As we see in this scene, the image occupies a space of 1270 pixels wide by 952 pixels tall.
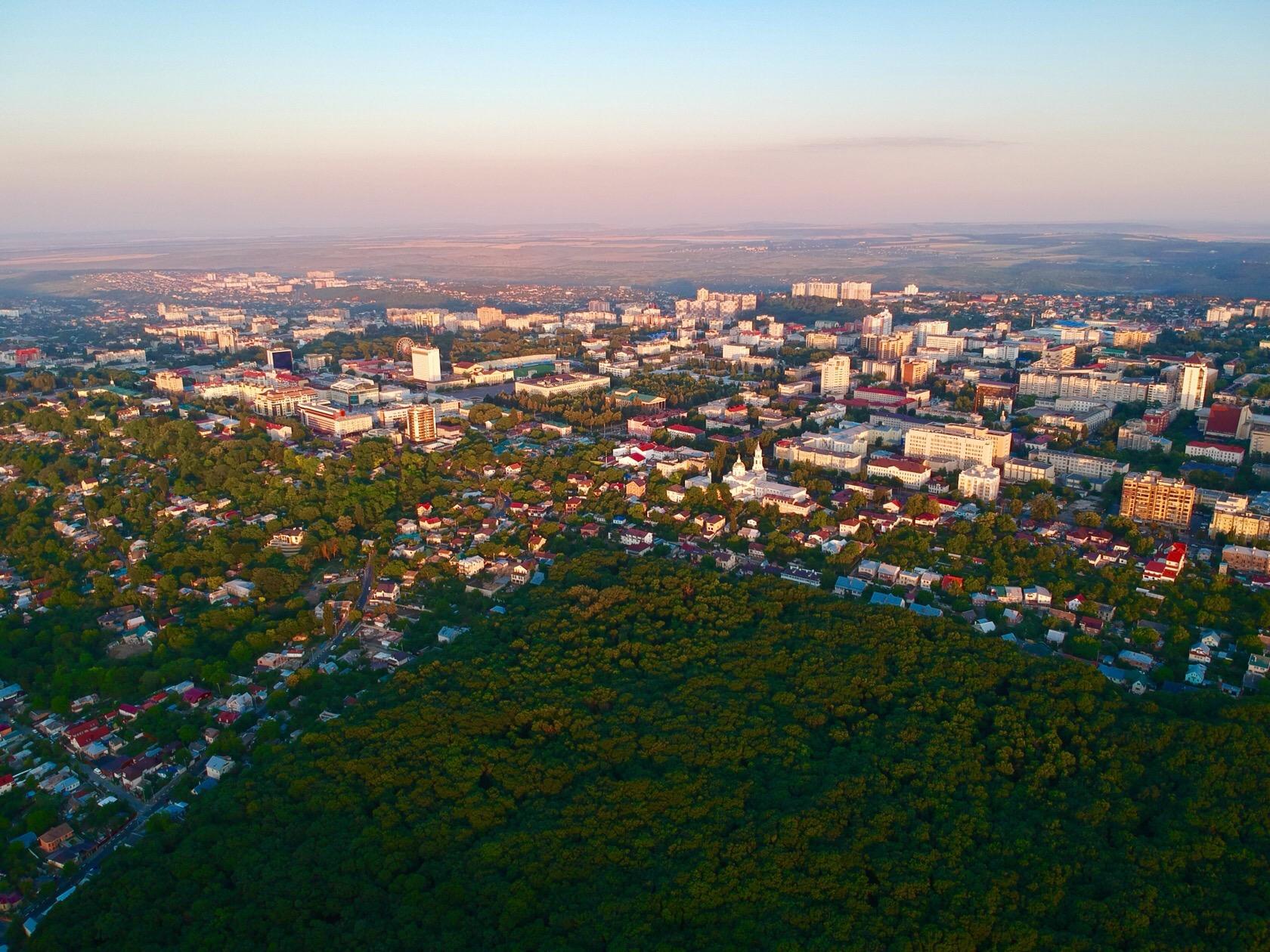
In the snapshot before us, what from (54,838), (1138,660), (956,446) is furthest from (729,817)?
(956,446)

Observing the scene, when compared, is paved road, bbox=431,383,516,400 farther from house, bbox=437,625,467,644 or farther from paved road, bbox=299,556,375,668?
house, bbox=437,625,467,644

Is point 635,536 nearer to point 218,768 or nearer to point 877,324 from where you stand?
point 218,768

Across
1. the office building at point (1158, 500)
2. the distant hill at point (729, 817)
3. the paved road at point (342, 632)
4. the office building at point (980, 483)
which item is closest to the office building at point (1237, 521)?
the office building at point (1158, 500)

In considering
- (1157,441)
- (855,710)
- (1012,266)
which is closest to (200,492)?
(855,710)

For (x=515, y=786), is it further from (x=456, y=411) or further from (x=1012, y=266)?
(x=1012, y=266)

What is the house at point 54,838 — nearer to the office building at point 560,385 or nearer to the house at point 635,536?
the house at point 635,536

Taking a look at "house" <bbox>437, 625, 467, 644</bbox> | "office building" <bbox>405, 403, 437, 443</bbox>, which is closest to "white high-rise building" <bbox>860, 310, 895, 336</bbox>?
"office building" <bbox>405, 403, 437, 443</bbox>

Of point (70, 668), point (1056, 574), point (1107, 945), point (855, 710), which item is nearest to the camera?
point (1107, 945)
